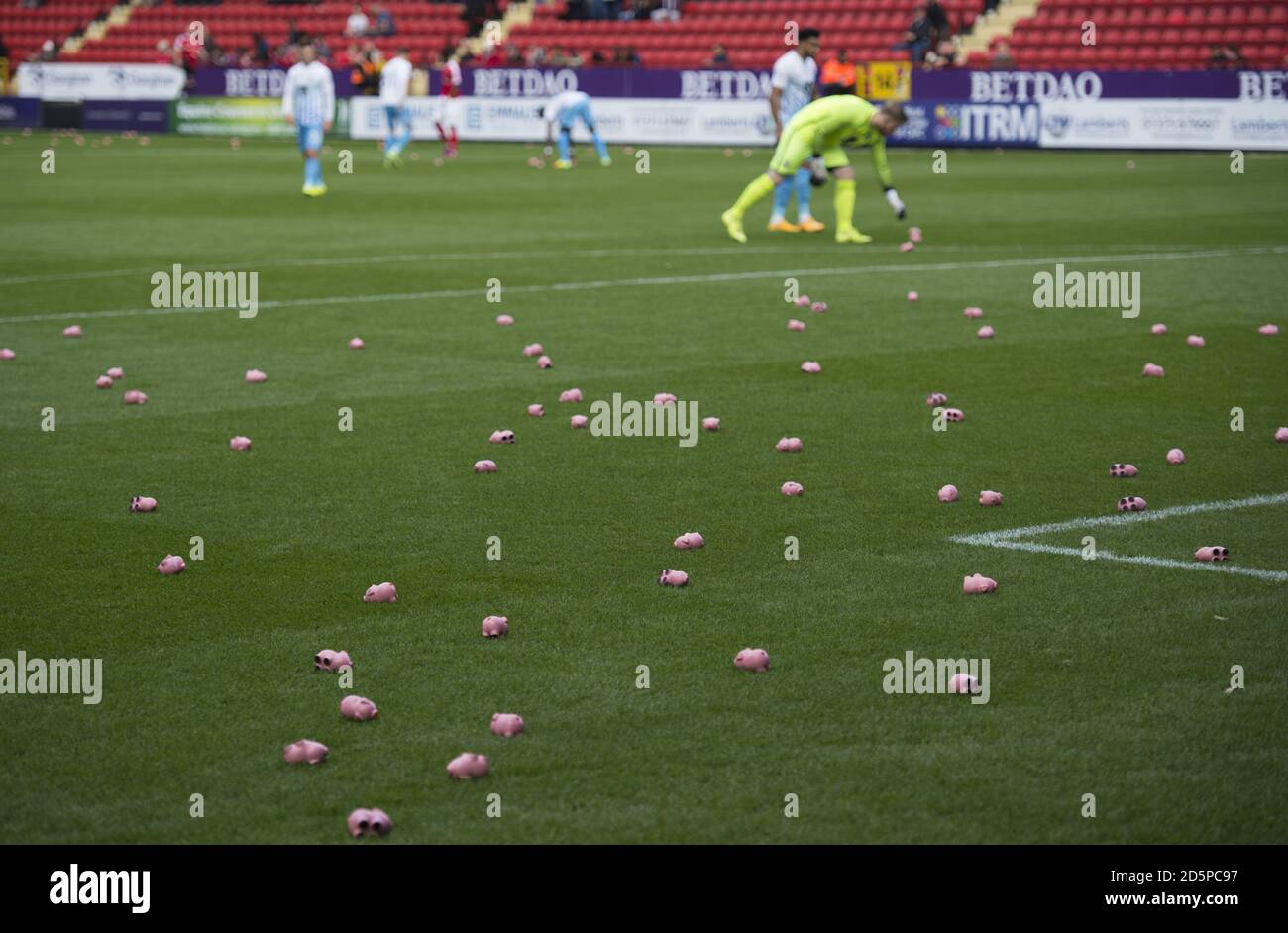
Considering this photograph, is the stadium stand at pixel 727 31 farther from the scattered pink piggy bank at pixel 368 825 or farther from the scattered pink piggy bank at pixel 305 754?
the scattered pink piggy bank at pixel 368 825

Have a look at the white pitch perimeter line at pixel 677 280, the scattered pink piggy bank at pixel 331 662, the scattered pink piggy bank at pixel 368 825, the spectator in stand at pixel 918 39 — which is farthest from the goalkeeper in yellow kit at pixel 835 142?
the spectator in stand at pixel 918 39

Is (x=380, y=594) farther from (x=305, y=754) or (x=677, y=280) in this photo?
(x=677, y=280)

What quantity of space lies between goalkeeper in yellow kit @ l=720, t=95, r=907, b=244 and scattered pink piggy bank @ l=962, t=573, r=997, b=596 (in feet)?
42.1

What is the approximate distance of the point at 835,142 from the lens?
19578 millimetres

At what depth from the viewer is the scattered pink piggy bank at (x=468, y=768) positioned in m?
4.80

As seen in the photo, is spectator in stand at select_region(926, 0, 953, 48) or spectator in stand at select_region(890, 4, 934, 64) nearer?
spectator in stand at select_region(890, 4, 934, 64)

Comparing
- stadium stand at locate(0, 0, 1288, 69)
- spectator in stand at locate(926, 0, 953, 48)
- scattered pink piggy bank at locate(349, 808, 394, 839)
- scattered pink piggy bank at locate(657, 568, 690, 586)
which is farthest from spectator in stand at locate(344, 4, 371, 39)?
scattered pink piggy bank at locate(349, 808, 394, 839)

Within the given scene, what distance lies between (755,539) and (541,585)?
3.41 feet

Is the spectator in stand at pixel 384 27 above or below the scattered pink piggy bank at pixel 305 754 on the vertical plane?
above

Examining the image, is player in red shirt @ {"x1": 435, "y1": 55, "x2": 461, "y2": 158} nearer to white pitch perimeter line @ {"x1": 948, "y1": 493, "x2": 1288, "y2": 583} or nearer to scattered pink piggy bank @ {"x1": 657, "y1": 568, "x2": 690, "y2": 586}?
white pitch perimeter line @ {"x1": 948, "y1": 493, "x2": 1288, "y2": 583}

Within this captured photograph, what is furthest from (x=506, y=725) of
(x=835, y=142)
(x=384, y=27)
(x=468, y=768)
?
(x=384, y=27)

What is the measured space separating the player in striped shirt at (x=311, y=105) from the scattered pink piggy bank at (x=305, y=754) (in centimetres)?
2262

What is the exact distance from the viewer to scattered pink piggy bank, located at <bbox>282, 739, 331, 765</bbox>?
16.1 ft
